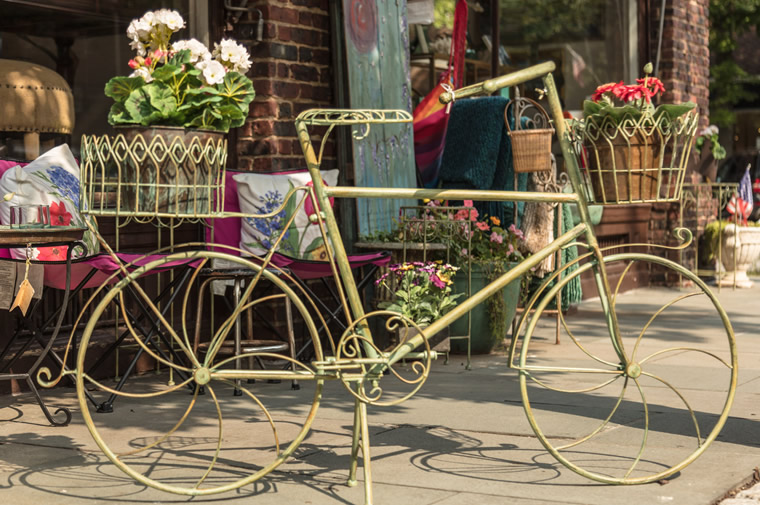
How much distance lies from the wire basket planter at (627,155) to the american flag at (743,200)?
767cm

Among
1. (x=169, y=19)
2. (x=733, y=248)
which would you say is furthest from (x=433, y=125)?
(x=733, y=248)

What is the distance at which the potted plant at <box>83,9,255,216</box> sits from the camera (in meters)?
3.93

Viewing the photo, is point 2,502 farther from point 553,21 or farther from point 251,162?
point 553,21

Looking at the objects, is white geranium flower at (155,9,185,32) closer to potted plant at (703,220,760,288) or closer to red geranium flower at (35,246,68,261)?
red geranium flower at (35,246,68,261)

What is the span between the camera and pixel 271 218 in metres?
6.62

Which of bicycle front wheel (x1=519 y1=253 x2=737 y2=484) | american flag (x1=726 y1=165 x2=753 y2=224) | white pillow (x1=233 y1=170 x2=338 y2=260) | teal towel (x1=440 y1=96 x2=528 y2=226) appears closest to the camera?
bicycle front wheel (x1=519 y1=253 x2=737 y2=484)

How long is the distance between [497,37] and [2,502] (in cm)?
687

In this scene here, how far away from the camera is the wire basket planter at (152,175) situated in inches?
153

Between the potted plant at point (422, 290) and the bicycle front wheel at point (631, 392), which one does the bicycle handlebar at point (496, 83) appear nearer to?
the bicycle front wheel at point (631, 392)

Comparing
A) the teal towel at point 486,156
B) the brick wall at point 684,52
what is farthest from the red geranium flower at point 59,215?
the brick wall at point 684,52

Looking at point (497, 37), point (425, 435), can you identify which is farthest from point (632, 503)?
point (497, 37)

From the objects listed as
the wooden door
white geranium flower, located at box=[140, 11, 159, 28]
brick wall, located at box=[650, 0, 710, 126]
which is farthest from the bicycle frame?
brick wall, located at box=[650, 0, 710, 126]

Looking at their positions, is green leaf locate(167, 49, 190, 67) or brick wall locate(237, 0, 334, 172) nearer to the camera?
green leaf locate(167, 49, 190, 67)

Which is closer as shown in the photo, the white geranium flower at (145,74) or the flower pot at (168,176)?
the flower pot at (168,176)
